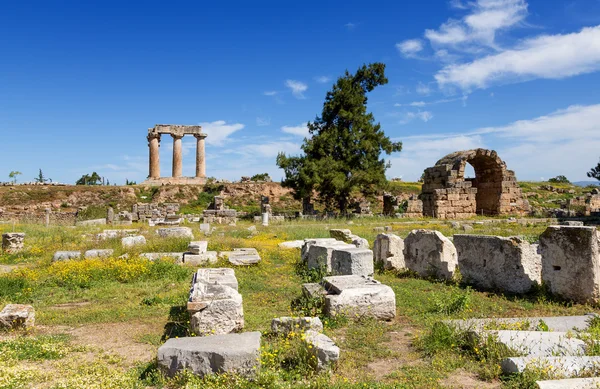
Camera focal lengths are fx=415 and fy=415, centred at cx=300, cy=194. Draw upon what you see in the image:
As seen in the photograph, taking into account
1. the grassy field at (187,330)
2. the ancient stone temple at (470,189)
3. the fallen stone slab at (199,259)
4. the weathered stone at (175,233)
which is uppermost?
the ancient stone temple at (470,189)

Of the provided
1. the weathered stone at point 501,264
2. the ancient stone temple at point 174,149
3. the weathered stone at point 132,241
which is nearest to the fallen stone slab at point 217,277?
the weathered stone at point 501,264

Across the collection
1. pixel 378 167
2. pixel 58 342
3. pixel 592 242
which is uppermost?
pixel 378 167

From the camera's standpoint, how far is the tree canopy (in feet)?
85.9

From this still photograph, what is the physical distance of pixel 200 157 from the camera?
148 ft

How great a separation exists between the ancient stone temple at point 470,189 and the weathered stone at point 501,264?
15.2 m

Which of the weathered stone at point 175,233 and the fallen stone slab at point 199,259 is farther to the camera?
the weathered stone at point 175,233

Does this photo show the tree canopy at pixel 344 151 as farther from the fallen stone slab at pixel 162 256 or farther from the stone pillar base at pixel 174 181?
the stone pillar base at pixel 174 181

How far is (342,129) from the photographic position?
27938 mm

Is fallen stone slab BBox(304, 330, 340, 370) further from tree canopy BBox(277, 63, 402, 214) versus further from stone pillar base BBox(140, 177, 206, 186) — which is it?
stone pillar base BBox(140, 177, 206, 186)

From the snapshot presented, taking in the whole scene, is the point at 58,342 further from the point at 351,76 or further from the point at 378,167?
the point at 351,76

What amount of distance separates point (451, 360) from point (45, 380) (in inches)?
180

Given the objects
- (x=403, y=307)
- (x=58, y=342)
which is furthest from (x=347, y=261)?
(x=58, y=342)

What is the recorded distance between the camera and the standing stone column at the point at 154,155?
43.4m

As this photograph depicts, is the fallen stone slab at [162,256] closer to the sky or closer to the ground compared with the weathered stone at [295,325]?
closer to the ground
